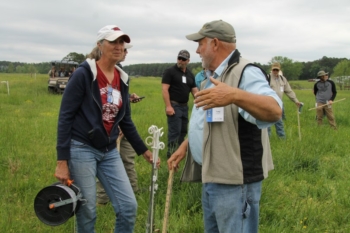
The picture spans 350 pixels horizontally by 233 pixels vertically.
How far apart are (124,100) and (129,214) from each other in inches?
37.0

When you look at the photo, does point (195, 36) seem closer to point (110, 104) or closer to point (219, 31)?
point (219, 31)

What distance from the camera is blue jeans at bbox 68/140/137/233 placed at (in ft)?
9.32

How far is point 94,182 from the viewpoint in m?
2.92

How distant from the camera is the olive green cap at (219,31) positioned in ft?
7.40

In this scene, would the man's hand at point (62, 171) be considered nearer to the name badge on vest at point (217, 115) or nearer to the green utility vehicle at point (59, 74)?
the name badge on vest at point (217, 115)

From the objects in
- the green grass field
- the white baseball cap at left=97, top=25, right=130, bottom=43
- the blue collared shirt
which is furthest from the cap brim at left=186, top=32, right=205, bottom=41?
the green grass field

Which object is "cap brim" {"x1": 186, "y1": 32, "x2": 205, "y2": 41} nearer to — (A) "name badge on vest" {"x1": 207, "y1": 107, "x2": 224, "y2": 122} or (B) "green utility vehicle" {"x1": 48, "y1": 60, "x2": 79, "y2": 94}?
(A) "name badge on vest" {"x1": 207, "y1": 107, "x2": 224, "y2": 122}

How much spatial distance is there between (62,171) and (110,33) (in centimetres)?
112

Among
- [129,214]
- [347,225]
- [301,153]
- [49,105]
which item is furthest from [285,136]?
[49,105]

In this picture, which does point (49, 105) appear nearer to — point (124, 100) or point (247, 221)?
point (124, 100)

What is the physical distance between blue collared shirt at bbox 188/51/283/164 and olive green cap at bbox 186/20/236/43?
4.6 inches

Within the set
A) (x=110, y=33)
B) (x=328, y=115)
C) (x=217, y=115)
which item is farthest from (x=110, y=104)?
(x=328, y=115)

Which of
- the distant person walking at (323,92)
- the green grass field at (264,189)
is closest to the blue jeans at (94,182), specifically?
the green grass field at (264,189)

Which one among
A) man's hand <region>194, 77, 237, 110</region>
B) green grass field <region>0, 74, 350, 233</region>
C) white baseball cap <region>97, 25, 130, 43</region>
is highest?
white baseball cap <region>97, 25, 130, 43</region>
